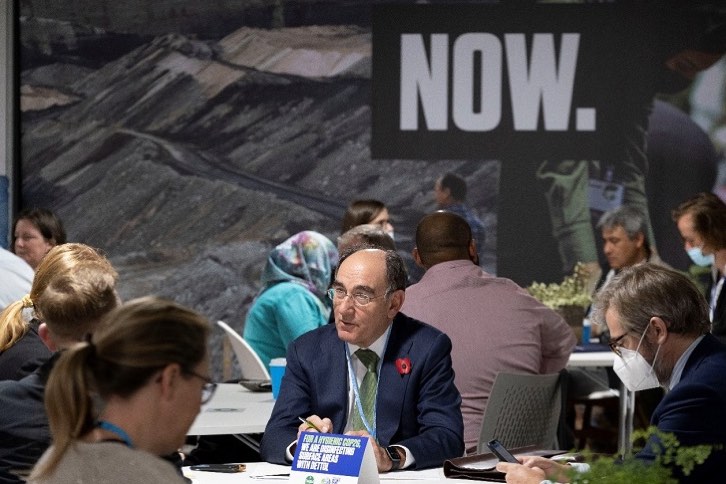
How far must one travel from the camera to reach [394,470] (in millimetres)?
3352

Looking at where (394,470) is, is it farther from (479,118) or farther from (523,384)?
(479,118)

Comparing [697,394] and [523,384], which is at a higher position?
[697,394]

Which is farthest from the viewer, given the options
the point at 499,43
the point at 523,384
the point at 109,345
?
the point at 499,43

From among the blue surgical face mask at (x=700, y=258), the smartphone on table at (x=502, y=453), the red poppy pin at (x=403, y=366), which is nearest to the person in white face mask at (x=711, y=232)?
the blue surgical face mask at (x=700, y=258)

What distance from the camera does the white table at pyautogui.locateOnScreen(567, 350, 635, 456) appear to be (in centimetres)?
642

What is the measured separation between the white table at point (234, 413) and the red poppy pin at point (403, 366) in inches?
23.8

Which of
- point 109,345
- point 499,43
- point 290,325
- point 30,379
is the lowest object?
point 290,325

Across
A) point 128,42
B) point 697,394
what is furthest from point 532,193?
point 697,394

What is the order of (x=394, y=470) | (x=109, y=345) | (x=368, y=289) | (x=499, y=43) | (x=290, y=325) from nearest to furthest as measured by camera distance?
1. (x=109, y=345)
2. (x=394, y=470)
3. (x=368, y=289)
4. (x=290, y=325)
5. (x=499, y=43)

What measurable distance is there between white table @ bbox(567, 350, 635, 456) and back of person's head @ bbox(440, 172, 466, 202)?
2711 mm

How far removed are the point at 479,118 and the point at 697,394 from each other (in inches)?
260

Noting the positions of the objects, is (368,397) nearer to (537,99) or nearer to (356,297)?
(356,297)

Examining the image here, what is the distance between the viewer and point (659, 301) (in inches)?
118

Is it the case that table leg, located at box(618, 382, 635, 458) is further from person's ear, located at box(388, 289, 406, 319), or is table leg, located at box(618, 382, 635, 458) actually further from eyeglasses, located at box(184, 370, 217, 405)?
eyeglasses, located at box(184, 370, 217, 405)
